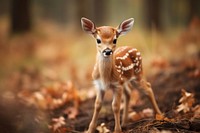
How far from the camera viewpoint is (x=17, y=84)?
25.0ft

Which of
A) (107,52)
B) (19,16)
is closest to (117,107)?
(107,52)

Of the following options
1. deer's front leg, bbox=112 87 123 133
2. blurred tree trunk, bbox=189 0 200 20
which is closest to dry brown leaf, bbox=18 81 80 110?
deer's front leg, bbox=112 87 123 133

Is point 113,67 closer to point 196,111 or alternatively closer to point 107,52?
point 107,52

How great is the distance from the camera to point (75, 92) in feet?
18.2

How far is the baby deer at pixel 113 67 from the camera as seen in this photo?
3.98m

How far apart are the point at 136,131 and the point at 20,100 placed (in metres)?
2.39

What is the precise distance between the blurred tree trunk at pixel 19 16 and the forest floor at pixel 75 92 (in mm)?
235

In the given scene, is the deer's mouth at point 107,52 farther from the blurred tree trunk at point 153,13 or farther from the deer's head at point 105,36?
the blurred tree trunk at point 153,13

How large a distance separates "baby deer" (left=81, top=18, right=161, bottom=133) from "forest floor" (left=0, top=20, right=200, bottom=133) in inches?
10.1

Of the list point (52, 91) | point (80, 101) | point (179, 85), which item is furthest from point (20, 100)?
point (179, 85)

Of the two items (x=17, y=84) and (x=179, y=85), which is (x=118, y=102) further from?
(x=17, y=84)

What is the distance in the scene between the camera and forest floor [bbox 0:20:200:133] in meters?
4.50

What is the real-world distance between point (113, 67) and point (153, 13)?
6.10 metres

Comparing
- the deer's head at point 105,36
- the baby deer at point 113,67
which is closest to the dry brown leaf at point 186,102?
the baby deer at point 113,67
